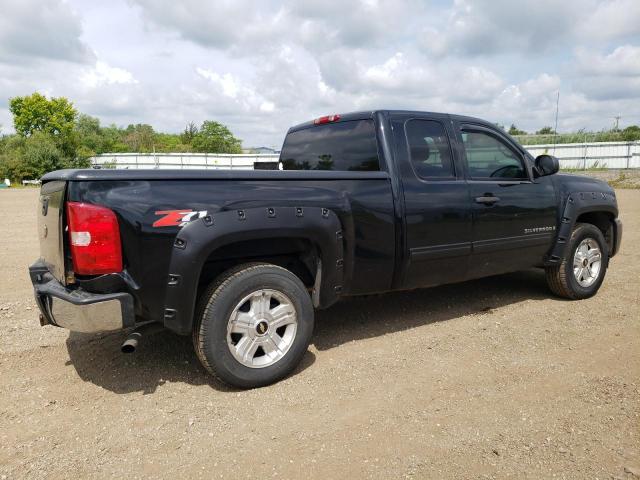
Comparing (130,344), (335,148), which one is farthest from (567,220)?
(130,344)

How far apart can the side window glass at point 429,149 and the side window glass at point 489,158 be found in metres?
0.25

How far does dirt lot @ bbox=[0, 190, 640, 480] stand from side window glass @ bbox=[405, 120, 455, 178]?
4.52 ft

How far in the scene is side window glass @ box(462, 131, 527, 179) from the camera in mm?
4492

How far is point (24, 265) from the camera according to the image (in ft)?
22.5

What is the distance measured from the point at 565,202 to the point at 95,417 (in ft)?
14.9

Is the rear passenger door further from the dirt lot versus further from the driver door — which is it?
the dirt lot

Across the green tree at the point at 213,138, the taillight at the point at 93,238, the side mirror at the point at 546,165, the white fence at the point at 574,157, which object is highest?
the green tree at the point at 213,138

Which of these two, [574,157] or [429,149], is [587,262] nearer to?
[429,149]

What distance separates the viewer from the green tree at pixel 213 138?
63.7m

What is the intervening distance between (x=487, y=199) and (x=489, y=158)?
19.1 inches

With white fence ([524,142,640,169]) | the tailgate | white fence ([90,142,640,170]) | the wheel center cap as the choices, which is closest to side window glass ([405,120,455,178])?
the wheel center cap

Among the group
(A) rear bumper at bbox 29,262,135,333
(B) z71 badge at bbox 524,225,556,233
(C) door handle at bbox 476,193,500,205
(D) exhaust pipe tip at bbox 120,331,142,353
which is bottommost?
(D) exhaust pipe tip at bbox 120,331,142,353

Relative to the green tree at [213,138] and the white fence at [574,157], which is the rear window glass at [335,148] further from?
the green tree at [213,138]

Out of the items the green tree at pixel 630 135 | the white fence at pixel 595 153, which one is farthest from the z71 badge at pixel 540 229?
the green tree at pixel 630 135
